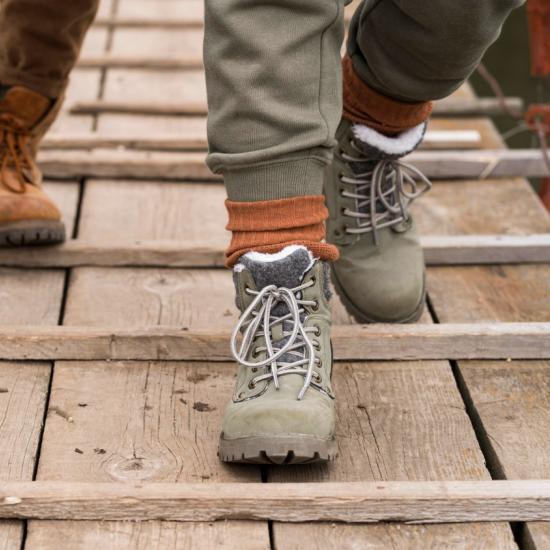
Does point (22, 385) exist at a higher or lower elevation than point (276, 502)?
higher

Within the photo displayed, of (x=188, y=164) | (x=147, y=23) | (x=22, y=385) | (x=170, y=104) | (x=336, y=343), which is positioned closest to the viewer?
(x=22, y=385)

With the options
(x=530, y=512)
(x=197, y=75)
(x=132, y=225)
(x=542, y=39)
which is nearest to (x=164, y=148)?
(x=132, y=225)

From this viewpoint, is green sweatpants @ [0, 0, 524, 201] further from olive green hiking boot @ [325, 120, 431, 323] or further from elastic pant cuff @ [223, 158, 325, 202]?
olive green hiking boot @ [325, 120, 431, 323]

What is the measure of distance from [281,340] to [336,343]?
0.77ft

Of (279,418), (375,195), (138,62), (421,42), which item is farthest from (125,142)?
(279,418)

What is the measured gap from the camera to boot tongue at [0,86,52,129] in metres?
1.91

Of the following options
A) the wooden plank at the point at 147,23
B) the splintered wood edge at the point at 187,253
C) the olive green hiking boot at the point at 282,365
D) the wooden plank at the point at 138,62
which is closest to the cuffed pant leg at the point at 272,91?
the olive green hiking boot at the point at 282,365

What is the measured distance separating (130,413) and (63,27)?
77 centimetres

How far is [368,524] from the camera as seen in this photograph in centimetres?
122

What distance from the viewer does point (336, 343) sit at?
161cm

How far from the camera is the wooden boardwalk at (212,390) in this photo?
1205 millimetres

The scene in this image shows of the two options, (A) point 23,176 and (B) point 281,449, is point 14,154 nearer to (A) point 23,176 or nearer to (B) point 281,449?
(A) point 23,176

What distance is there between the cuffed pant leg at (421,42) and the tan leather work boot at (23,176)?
0.63m

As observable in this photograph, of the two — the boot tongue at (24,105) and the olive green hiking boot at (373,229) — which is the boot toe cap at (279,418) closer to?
the olive green hiking boot at (373,229)
